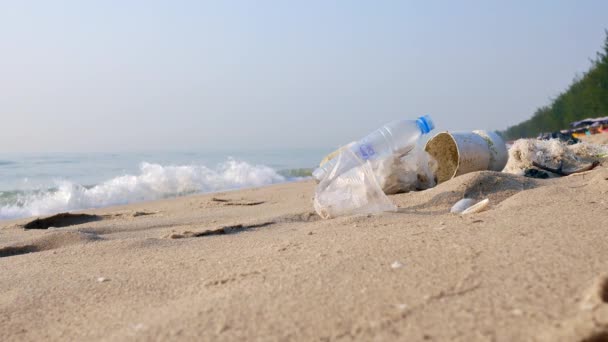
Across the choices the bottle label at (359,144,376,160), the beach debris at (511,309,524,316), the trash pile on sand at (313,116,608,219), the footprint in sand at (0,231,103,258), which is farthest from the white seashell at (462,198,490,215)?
the footprint in sand at (0,231,103,258)

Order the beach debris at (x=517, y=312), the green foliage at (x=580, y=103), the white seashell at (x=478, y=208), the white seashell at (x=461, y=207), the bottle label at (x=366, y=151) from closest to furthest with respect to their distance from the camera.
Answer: the beach debris at (x=517, y=312) < the white seashell at (x=478, y=208) < the white seashell at (x=461, y=207) < the bottle label at (x=366, y=151) < the green foliage at (x=580, y=103)

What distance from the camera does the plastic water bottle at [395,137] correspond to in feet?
15.0

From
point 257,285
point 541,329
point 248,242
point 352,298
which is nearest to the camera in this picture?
point 541,329

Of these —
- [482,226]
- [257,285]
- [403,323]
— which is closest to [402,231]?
[482,226]

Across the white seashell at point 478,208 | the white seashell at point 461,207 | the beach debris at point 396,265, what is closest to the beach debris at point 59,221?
the white seashell at point 461,207

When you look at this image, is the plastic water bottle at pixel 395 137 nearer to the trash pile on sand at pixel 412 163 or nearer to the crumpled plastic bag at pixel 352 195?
the trash pile on sand at pixel 412 163

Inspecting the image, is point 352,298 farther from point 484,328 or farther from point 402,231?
point 402,231

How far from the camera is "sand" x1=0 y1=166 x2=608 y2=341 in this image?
4.09 ft

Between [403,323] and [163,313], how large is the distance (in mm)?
680

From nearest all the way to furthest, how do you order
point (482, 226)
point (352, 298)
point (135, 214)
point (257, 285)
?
1. point (352, 298)
2. point (257, 285)
3. point (482, 226)
4. point (135, 214)

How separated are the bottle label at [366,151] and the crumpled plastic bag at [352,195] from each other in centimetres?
63

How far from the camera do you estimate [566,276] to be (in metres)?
1.44

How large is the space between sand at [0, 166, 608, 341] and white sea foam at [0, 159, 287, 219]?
549 cm

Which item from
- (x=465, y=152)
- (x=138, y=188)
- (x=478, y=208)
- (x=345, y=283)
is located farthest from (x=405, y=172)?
(x=138, y=188)
